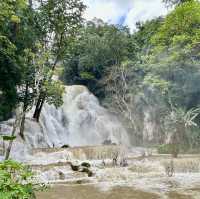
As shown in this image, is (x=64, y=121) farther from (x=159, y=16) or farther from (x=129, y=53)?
(x=159, y=16)

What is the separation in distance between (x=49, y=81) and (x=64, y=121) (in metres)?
8.43

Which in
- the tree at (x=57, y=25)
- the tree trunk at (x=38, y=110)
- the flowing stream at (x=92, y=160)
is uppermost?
the tree at (x=57, y=25)

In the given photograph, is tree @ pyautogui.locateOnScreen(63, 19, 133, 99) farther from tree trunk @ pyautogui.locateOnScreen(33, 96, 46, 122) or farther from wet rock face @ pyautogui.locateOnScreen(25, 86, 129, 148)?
tree trunk @ pyautogui.locateOnScreen(33, 96, 46, 122)

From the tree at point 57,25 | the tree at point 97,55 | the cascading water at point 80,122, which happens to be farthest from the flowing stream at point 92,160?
the tree at point 57,25

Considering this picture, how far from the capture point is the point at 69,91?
28156 mm

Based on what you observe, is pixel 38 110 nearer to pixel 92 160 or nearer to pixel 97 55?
pixel 92 160

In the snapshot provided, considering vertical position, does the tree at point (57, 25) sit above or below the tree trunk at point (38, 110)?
above

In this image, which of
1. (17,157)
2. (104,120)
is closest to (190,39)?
(104,120)

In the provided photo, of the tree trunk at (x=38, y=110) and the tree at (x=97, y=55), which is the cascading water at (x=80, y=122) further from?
the tree at (x=97, y=55)

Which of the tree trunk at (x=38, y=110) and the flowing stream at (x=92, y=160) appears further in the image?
the tree trunk at (x=38, y=110)

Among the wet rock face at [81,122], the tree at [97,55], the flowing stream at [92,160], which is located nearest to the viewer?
the flowing stream at [92,160]

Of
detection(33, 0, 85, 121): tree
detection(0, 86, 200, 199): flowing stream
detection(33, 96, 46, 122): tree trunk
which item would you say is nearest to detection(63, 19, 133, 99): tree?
detection(0, 86, 200, 199): flowing stream

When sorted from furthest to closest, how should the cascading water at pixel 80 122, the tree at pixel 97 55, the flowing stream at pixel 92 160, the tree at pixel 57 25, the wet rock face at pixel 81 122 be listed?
the tree at pixel 97 55
the wet rock face at pixel 81 122
the cascading water at pixel 80 122
the tree at pixel 57 25
the flowing stream at pixel 92 160

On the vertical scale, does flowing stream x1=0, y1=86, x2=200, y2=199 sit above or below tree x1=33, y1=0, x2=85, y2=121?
below
